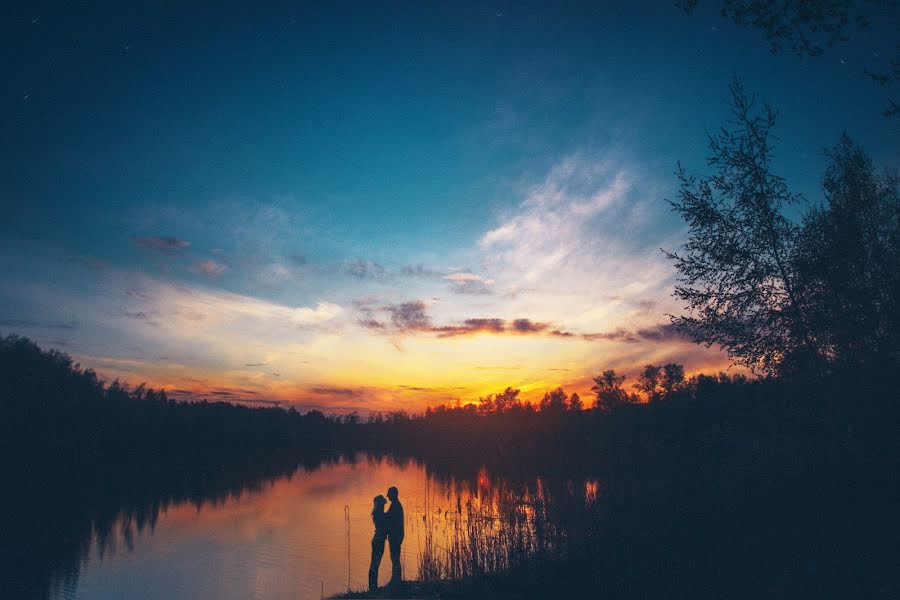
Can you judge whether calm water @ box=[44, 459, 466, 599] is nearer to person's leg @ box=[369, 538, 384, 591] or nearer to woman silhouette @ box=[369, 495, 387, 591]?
person's leg @ box=[369, 538, 384, 591]

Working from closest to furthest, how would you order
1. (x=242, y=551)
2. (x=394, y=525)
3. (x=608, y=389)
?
(x=394, y=525), (x=242, y=551), (x=608, y=389)

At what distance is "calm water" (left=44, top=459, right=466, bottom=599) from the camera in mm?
18062

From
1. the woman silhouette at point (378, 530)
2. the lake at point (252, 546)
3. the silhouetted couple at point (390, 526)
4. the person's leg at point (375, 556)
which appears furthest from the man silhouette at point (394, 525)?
the lake at point (252, 546)

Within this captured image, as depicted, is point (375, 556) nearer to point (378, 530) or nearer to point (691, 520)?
point (378, 530)

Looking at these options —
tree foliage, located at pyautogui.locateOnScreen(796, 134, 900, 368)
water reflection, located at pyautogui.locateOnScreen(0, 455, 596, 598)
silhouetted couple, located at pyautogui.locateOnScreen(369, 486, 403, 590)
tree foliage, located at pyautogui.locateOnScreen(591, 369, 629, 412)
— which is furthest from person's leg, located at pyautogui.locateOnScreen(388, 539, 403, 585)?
tree foliage, located at pyautogui.locateOnScreen(591, 369, 629, 412)

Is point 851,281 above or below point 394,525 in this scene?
above

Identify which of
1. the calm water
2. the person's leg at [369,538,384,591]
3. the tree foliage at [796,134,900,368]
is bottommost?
the calm water

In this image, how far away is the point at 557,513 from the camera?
51.5ft

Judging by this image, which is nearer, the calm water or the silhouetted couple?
the silhouetted couple

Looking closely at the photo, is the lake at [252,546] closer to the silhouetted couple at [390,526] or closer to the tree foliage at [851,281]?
the silhouetted couple at [390,526]

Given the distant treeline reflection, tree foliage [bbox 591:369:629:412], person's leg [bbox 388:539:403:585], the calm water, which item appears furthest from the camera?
tree foliage [bbox 591:369:629:412]

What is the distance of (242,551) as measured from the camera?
23.6m

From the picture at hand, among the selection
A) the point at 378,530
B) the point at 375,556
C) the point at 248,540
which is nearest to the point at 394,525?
the point at 378,530

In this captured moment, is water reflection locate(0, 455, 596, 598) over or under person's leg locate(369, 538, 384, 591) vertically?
under
